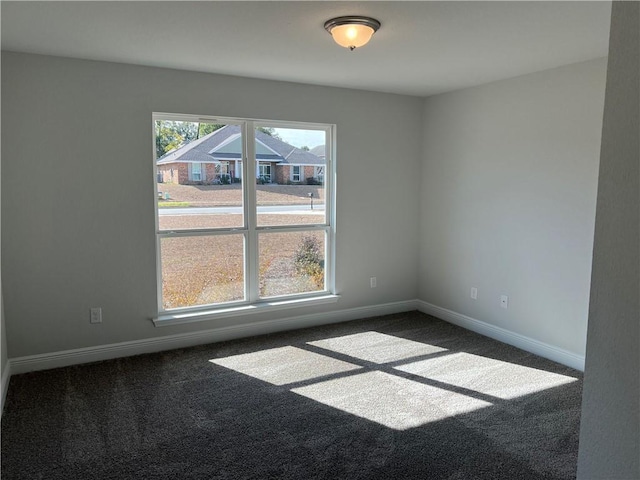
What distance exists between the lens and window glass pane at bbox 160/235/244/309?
405cm

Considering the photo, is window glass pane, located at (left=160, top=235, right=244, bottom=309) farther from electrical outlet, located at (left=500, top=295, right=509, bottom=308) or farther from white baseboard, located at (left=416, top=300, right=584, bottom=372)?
electrical outlet, located at (left=500, top=295, right=509, bottom=308)

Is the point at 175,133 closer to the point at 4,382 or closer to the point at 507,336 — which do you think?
the point at 4,382

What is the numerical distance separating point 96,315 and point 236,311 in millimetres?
1169

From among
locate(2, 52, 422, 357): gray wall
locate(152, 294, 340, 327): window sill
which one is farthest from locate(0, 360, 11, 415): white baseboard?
locate(152, 294, 340, 327): window sill

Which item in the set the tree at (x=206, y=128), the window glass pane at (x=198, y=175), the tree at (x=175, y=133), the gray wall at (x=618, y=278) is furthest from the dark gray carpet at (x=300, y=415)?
the tree at (x=206, y=128)

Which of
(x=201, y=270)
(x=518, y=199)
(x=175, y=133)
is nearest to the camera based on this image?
(x=175, y=133)

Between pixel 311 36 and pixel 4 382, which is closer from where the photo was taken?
pixel 311 36

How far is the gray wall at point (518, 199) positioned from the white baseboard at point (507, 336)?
0.05 metres

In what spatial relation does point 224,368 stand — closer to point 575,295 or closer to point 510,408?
point 510,408

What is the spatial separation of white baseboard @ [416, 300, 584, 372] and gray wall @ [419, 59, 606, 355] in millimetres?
53

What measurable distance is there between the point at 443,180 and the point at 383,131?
2.70ft

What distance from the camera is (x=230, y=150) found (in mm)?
4215

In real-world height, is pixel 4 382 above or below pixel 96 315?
below

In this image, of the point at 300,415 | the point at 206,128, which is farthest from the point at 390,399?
the point at 206,128
